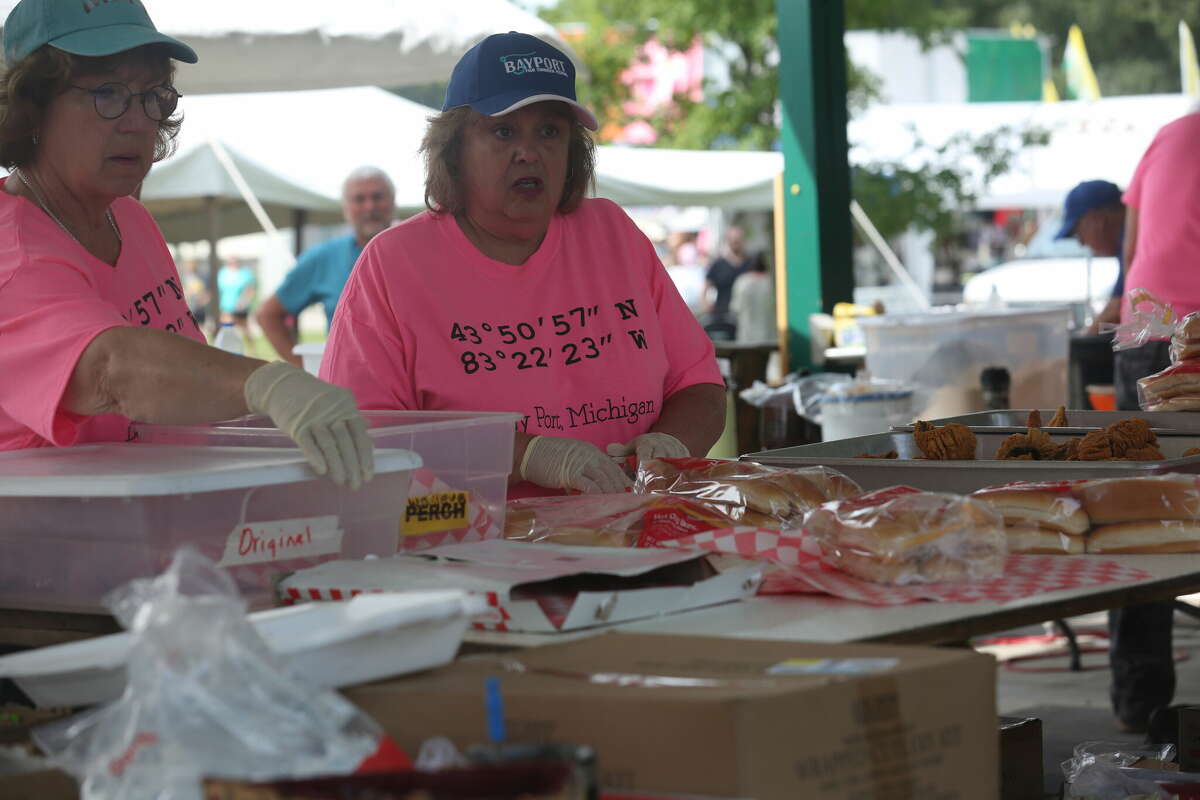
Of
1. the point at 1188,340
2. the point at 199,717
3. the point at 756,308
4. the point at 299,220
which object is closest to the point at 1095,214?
the point at 1188,340

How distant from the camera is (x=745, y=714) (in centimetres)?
128

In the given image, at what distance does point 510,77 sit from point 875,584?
4.75 feet

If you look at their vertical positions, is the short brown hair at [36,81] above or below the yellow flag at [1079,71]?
below

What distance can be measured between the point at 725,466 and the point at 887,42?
3032 centimetres

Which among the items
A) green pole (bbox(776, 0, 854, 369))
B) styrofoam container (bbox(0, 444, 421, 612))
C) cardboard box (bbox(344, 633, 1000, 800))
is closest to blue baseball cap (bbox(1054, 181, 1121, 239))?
green pole (bbox(776, 0, 854, 369))

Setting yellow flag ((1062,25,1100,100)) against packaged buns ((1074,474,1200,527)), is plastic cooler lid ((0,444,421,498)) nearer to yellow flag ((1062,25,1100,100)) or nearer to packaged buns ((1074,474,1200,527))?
packaged buns ((1074,474,1200,527))

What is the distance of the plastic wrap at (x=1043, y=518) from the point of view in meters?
2.13

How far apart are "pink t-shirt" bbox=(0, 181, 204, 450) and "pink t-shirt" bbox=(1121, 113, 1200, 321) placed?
4.09 m

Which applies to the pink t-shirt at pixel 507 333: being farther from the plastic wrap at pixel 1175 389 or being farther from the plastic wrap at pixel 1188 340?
the plastic wrap at pixel 1188 340

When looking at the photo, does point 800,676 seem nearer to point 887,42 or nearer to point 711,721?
point 711,721

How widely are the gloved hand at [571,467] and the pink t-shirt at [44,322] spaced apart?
2.24 feet

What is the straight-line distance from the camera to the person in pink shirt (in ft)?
9.58

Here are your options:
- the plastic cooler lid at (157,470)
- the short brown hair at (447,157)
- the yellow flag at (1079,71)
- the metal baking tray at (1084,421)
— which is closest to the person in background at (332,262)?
the short brown hair at (447,157)

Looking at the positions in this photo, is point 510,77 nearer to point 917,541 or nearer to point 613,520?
point 613,520
